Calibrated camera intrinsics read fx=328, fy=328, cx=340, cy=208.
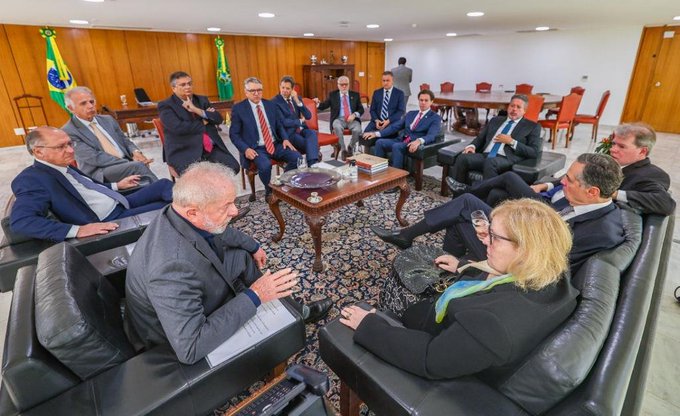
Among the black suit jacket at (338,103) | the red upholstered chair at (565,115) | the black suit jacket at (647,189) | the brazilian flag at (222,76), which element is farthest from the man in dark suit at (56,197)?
the brazilian flag at (222,76)

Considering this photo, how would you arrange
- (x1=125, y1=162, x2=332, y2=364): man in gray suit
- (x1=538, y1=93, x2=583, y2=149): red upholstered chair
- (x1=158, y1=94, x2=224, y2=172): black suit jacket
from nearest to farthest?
(x1=125, y1=162, x2=332, y2=364): man in gray suit → (x1=158, y1=94, x2=224, y2=172): black suit jacket → (x1=538, y1=93, x2=583, y2=149): red upholstered chair

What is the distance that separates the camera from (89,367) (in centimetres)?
103

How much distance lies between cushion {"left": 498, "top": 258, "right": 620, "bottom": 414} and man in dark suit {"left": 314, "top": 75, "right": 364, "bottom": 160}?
399 cm

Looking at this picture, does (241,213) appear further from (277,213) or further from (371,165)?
(371,165)

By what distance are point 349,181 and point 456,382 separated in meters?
1.98

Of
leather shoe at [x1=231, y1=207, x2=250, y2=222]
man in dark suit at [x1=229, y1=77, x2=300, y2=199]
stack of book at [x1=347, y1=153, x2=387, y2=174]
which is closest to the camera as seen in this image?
stack of book at [x1=347, y1=153, x2=387, y2=174]

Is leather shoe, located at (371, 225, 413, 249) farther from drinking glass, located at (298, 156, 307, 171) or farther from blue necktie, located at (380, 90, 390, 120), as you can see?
blue necktie, located at (380, 90, 390, 120)

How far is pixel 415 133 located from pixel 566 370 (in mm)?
3471

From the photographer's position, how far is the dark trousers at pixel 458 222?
2062mm

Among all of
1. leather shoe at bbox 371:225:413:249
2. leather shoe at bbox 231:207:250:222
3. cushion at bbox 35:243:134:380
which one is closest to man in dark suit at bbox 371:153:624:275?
leather shoe at bbox 371:225:413:249

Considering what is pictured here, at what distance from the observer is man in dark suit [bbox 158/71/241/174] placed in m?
3.23

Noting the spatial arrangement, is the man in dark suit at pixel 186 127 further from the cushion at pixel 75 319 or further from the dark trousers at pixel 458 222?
the dark trousers at pixel 458 222

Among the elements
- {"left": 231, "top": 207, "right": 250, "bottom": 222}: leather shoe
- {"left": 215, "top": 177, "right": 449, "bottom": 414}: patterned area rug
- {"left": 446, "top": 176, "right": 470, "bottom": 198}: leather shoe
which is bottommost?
{"left": 215, "top": 177, "right": 449, "bottom": 414}: patterned area rug

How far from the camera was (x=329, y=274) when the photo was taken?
7.80 feet
